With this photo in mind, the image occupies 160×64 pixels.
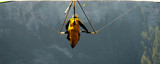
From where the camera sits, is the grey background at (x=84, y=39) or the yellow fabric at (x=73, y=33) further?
the grey background at (x=84, y=39)

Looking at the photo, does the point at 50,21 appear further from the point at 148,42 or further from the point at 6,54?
the point at 148,42

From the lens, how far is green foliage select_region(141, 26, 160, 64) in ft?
501

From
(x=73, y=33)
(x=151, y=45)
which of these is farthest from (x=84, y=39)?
(x=73, y=33)

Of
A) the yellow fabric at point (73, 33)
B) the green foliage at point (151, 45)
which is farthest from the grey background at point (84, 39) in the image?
the yellow fabric at point (73, 33)

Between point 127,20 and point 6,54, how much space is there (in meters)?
90.9

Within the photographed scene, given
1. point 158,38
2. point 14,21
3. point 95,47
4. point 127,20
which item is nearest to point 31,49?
point 14,21

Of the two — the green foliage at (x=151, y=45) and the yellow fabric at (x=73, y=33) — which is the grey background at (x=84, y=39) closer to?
the green foliage at (x=151, y=45)

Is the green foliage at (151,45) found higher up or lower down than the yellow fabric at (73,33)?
lower down

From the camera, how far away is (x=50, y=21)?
380ft

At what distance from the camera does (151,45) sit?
163 m

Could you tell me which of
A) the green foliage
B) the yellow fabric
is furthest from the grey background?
the yellow fabric

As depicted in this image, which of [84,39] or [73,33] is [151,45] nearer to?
[84,39]

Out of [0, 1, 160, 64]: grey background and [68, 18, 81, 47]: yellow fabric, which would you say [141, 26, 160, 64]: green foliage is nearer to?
[0, 1, 160, 64]: grey background

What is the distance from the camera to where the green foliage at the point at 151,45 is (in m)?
153
